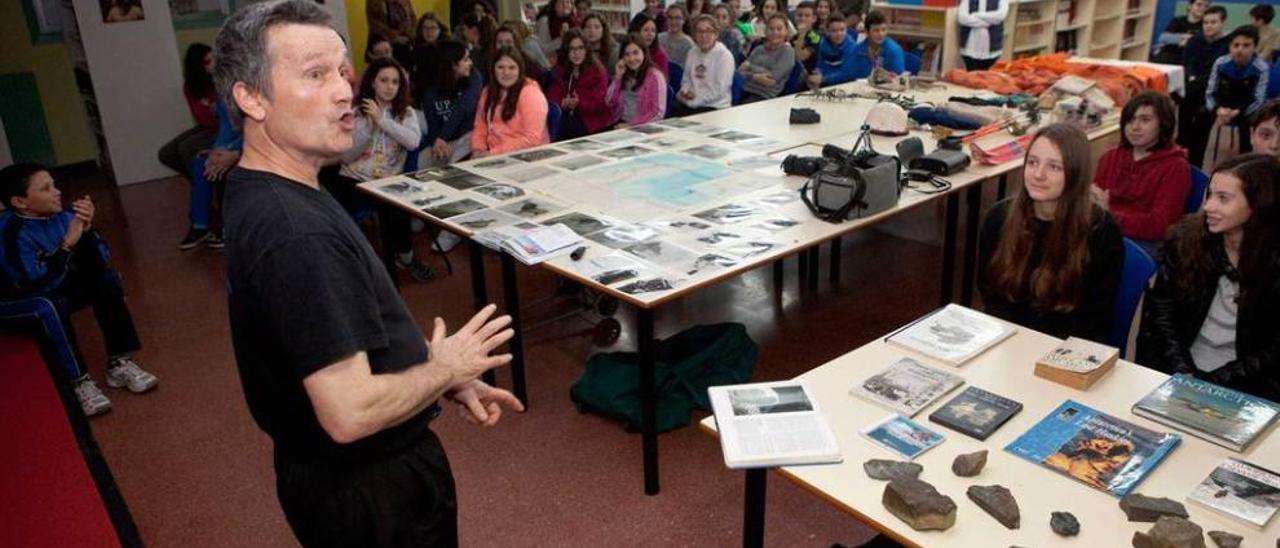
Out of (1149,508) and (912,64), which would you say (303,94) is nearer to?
(1149,508)

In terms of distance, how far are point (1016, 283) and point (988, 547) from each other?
142cm

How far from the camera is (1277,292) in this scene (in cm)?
249

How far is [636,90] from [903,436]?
4.35 m

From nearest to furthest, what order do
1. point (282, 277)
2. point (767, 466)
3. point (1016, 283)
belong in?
point (282, 277)
point (767, 466)
point (1016, 283)

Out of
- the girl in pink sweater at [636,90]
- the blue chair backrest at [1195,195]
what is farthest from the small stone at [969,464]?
the girl in pink sweater at [636,90]

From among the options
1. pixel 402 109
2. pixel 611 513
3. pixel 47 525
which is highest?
pixel 402 109

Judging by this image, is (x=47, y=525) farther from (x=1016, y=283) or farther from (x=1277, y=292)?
(x=1277, y=292)

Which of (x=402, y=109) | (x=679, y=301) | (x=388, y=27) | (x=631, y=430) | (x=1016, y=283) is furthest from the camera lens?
(x=388, y=27)

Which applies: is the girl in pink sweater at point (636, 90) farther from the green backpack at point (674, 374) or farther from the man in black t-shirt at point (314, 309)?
the man in black t-shirt at point (314, 309)

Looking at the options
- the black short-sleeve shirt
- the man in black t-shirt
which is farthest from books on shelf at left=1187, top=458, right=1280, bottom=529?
the black short-sleeve shirt

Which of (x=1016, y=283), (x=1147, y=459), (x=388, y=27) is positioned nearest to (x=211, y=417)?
(x=1016, y=283)

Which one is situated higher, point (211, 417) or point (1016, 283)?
point (1016, 283)

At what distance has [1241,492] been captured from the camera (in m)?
1.68

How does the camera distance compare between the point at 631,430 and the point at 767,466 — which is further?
the point at 631,430
